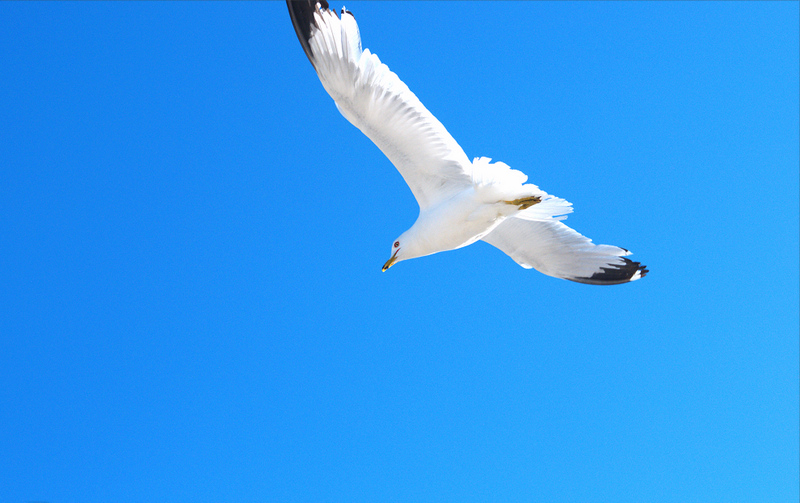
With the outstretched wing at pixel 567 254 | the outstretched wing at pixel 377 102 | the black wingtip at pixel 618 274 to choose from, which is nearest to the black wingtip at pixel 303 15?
the outstretched wing at pixel 377 102

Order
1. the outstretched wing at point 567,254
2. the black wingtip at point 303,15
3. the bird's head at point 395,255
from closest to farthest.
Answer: the black wingtip at point 303,15, the bird's head at point 395,255, the outstretched wing at point 567,254

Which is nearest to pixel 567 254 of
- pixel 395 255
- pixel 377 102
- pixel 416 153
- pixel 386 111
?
pixel 395 255

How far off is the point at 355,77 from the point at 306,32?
20.2 inches

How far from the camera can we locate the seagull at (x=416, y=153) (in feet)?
18.4

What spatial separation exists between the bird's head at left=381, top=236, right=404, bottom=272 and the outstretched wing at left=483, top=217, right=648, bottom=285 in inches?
55.8

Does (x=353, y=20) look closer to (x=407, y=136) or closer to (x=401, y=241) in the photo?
(x=407, y=136)

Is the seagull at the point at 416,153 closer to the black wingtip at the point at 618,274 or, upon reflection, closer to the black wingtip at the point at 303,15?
the black wingtip at the point at 303,15

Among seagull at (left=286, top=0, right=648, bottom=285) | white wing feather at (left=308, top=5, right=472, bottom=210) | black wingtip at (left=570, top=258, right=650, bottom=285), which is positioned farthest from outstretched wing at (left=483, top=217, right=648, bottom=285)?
white wing feather at (left=308, top=5, right=472, bottom=210)

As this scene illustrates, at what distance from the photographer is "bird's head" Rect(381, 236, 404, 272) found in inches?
271

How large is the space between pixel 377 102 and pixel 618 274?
370cm

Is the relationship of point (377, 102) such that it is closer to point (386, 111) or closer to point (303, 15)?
point (386, 111)

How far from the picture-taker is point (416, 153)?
6.29 meters

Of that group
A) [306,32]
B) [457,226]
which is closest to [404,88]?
[306,32]

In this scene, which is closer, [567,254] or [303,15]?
[303,15]
